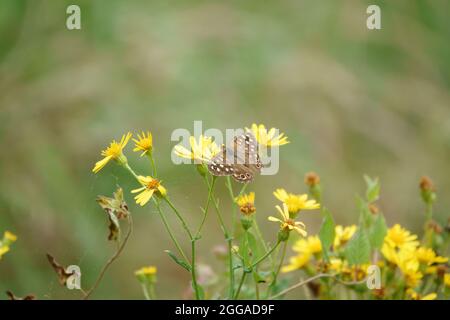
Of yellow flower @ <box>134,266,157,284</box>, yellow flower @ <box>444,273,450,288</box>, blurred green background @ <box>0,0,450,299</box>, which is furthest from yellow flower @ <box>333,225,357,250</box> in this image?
blurred green background @ <box>0,0,450,299</box>

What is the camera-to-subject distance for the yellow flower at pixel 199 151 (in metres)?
0.76

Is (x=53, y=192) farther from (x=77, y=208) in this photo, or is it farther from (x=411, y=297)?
(x=411, y=297)

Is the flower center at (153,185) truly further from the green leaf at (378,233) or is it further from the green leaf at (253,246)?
the green leaf at (378,233)

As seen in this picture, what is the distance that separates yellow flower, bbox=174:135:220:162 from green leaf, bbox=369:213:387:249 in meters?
0.22

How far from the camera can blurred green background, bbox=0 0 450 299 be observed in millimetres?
1649

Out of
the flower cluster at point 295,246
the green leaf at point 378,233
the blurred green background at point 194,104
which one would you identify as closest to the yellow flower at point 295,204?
the flower cluster at point 295,246

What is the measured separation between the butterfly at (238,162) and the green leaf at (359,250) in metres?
0.15

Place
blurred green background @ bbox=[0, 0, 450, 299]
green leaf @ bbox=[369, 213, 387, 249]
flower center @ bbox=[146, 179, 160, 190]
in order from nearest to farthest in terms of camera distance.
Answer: flower center @ bbox=[146, 179, 160, 190] → green leaf @ bbox=[369, 213, 387, 249] → blurred green background @ bbox=[0, 0, 450, 299]

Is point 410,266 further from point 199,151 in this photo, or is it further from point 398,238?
point 199,151

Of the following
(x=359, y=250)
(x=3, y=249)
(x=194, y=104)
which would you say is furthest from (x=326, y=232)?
(x=194, y=104)

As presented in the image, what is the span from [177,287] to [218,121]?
0.42 metres

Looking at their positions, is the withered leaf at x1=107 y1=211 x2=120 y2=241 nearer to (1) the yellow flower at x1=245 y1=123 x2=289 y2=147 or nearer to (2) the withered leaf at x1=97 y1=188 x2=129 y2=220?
(2) the withered leaf at x1=97 y1=188 x2=129 y2=220

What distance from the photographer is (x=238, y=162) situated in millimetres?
756

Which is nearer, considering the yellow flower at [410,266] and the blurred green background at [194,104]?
the yellow flower at [410,266]
